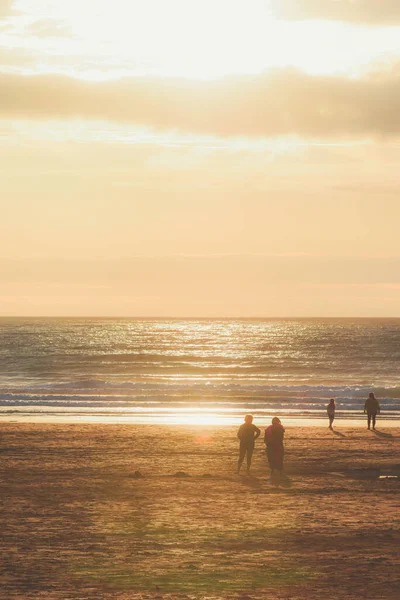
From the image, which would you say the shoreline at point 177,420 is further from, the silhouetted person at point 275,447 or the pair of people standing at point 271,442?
the silhouetted person at point 275,447

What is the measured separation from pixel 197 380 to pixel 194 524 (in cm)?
Answer: 5615

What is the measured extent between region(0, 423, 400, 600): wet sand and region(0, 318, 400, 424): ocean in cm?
1440

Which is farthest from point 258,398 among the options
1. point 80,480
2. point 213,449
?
point 80,480

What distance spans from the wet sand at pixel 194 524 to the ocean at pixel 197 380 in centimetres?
1440

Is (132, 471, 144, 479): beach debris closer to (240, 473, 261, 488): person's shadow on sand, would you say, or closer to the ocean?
(240, 473, 261, 488): person's shadow on sand

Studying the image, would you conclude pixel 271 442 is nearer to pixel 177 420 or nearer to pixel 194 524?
pixel 194 524

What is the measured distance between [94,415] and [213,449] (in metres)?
15.6

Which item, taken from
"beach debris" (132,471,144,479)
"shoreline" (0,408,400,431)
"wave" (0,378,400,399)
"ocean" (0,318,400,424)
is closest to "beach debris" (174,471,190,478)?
"beach debris" (132,471,144,479)

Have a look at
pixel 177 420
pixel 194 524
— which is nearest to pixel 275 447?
pixel 194 524

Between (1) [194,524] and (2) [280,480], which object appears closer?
(1) [194,524]

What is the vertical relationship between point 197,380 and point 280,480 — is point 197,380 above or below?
below

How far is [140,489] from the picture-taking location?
62.2 ft

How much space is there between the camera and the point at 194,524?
50.0 ft

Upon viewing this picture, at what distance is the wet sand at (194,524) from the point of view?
1150cm
